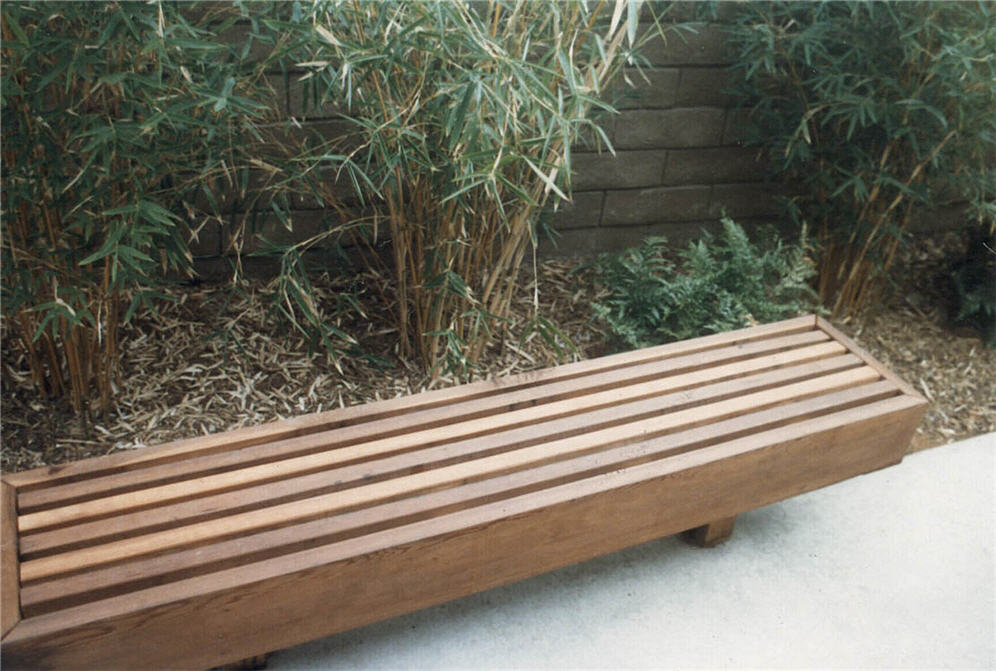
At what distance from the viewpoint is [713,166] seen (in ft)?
10.2

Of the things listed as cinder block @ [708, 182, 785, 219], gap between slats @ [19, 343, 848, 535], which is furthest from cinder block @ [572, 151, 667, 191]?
gap between slats @ [19, 343, 848, 535]

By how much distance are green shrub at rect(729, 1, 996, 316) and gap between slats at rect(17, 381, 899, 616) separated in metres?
0.98

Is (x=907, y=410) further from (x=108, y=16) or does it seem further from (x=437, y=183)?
(x=108, y=16)

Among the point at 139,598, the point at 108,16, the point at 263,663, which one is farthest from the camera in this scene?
the point at 263,663

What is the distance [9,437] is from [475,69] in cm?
134

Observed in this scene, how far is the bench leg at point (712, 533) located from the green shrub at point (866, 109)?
116 cm

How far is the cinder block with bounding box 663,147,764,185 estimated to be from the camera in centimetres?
306

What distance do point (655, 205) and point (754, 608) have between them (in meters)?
1.52

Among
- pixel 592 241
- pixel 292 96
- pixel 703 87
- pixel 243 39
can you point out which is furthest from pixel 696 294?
pixel 243 39

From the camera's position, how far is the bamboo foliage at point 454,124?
5.67ft

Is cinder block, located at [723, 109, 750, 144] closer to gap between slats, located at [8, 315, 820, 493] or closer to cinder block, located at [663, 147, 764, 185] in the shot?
cinder block, located at [663, 147, 764, 185]

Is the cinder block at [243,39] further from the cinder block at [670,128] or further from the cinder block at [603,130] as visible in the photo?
the cinder block at [670,128]

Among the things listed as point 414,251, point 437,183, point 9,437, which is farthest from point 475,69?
point 9,437

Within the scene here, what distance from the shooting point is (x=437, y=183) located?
79.9 inches
